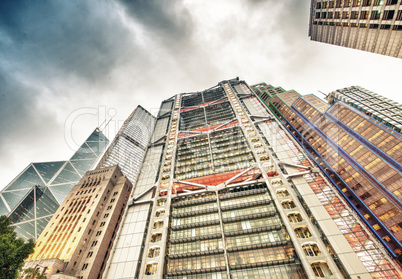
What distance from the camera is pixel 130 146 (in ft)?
462

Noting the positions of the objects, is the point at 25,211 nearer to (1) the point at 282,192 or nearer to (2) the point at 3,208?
(2) the point at 3,208

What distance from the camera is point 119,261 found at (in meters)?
32.4

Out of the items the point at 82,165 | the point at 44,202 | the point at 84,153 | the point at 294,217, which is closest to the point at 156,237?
the point at 294,217

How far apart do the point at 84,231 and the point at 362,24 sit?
269ft

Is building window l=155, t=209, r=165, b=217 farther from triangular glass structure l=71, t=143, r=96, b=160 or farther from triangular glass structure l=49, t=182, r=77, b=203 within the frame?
triangular glass structure l=71, t=143, r=96, b=160

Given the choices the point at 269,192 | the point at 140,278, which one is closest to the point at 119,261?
the point at 140,278

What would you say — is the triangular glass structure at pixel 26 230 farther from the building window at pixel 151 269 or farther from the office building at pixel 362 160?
the office building at pixel 362 160

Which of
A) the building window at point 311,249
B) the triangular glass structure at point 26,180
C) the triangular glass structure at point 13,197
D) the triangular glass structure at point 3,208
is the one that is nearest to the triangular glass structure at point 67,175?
the triangular glass structure at point 26,180

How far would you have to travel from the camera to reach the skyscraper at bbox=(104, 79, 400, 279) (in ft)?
89.9

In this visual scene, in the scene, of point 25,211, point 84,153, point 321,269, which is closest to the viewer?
point 321,269

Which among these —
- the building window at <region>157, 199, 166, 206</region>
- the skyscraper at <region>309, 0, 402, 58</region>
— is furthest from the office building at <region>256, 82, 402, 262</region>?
the building window at <region>157, 199, 166, 206</region>

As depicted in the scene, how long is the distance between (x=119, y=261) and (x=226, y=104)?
68.1 meters

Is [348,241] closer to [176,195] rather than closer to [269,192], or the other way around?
[269,192]

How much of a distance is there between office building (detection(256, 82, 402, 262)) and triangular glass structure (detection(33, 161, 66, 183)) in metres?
168
